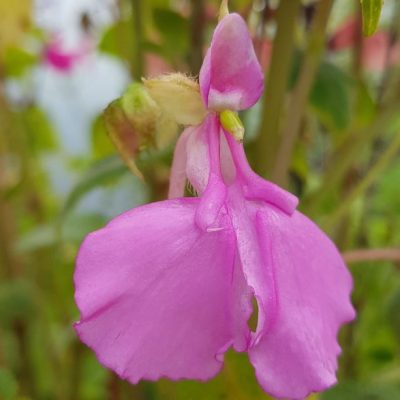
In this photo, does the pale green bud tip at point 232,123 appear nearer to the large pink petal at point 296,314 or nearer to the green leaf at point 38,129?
the large pink petal at point 296,314

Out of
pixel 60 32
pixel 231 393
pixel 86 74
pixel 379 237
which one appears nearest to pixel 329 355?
pixel 231 393

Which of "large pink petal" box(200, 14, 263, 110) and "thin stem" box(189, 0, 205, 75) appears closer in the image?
"large pink petal" box(200, 14, 263, 110)

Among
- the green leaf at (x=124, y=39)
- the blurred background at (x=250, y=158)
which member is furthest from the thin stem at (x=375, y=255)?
the green leaf at (x=124, y=39)

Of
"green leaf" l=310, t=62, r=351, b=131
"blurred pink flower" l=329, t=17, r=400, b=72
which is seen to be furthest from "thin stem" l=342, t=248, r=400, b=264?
"blurred pink flower" l=329, t=17, r=400, b=72

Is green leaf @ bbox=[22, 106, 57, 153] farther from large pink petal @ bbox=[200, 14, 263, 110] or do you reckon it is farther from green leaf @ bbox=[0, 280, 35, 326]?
large pink petal @ bbox=[200, 14, 263, 110]

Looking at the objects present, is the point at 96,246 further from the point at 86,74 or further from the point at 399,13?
the point at 86,74

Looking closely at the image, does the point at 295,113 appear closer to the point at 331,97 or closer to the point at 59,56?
the point at 331,97

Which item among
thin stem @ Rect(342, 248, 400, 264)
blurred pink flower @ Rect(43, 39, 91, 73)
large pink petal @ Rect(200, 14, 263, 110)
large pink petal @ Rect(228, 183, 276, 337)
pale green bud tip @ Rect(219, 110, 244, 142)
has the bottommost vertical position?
blurred pink flower @ Rect(43, 39, 91, 73)
